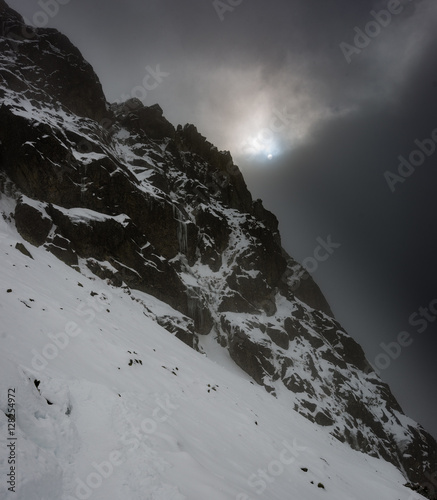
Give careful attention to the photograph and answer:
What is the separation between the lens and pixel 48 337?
6703 millimetres

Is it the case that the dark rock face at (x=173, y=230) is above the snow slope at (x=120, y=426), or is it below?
above

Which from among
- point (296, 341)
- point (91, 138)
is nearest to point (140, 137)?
point (91, 138)

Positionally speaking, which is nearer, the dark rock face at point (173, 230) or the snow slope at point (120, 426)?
the snow slope at point (120, 426)

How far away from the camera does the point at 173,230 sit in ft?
169

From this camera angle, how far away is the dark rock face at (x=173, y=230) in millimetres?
36500

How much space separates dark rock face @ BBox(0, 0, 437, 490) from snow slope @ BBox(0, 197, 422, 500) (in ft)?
76.5

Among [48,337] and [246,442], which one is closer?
[48,337]

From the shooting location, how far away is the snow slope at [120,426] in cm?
368

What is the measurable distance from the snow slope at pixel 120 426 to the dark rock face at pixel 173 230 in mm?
23330

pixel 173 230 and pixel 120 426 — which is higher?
pixel 173 230

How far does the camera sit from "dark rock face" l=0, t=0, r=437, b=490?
120 feet

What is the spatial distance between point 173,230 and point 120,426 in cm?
4734

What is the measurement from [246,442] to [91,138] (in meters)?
49.1

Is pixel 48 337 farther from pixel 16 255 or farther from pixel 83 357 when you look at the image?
pixel 16 255
